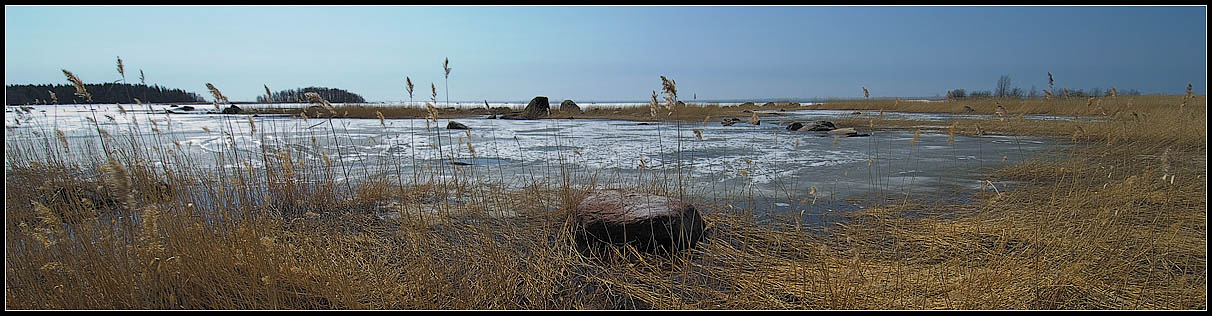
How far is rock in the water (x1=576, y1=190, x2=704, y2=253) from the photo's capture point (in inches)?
113

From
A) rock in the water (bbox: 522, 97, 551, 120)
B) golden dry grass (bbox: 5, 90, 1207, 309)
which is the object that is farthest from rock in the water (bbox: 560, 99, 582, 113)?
golden dry grass (bbox: 5, 90, 1207, 309)

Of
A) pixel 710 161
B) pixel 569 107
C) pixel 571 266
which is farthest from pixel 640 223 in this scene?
pixel 569 107

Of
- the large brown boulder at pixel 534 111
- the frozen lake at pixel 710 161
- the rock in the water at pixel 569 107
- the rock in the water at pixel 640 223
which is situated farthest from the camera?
the rock in the water at pixel 569 107

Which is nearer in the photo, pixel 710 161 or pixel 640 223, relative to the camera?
pixel 640 223

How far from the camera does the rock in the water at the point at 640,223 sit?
2873 millimetres

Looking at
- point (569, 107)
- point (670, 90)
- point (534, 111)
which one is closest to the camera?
point (670, 90)

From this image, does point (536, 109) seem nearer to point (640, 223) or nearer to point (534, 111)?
point (534, 111)

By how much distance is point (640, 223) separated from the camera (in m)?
2.88

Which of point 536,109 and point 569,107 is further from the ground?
point 569,107

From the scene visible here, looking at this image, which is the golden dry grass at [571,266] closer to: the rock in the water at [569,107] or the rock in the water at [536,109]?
the rock in the water at [536,109]

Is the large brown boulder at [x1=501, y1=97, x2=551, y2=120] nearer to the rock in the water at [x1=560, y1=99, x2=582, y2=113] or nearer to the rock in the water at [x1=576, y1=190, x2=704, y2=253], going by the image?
the rock in the water at [x1=560, y1=99, x2=582, y2=113]

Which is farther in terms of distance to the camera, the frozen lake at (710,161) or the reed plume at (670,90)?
the frozen lake at (710,161)

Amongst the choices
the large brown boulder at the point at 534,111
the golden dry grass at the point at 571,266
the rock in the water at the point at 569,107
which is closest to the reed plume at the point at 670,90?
the golden dry grass at the point at 571,266
